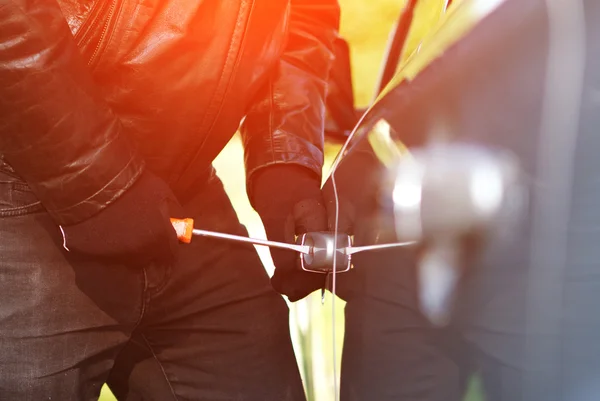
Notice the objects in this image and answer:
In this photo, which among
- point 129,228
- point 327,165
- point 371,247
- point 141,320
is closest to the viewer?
point 371,247

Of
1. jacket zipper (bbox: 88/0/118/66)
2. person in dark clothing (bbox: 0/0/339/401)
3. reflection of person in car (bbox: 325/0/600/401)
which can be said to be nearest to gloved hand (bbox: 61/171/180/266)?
person in dark clothing (bbox: 0/0/339/401)

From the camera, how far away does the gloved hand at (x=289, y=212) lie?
81 cm

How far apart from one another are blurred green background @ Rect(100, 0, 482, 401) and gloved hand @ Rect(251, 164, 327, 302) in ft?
0.09

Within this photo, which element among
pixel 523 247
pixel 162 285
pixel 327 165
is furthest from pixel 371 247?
pixel 327 165

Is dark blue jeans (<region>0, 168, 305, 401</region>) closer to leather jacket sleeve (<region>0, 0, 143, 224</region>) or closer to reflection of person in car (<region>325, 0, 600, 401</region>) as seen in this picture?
leather jacket sleeve (<region>0, 0, 143, 224</region>)

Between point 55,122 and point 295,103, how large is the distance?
378 millimetres

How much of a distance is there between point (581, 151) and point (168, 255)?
1.69 feet

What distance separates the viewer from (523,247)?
0.46m

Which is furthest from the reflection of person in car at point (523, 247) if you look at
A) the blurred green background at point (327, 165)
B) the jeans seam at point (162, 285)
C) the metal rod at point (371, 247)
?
the jeans seam at point (162, 285)

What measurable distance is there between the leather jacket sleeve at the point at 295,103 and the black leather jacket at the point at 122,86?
1cm

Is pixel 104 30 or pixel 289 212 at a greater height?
pixel 104 30

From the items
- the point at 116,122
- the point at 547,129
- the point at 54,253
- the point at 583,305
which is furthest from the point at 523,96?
the point at 54,253

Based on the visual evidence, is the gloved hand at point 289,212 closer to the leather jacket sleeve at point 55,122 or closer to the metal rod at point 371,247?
the metal rod at point 371,247

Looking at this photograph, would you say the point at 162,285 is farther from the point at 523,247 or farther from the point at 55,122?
the point at 523,247
